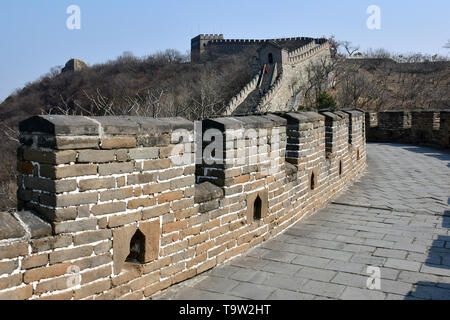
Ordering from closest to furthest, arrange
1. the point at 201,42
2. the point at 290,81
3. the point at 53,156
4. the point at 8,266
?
the point at 8,266 < the point at 53,156 < the point at 290,81 < the point at 201,42

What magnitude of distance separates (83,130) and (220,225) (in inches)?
64.5

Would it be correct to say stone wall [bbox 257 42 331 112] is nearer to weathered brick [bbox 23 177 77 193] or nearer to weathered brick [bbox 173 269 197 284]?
weathered brick [bbox 173 269 197 284]

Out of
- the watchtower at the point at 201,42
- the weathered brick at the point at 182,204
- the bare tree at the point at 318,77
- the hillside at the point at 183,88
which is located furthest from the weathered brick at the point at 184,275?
the watchtower at the point at 201,42

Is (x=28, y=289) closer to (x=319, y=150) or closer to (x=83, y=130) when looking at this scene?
(x=83, y=130)

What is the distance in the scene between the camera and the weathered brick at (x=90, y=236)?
8.49 feet

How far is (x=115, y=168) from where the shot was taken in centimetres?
279

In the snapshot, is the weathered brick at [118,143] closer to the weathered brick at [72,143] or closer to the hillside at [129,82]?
the weathered brick at [72,143]

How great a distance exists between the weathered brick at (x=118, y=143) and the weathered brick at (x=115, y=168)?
0.35 ft

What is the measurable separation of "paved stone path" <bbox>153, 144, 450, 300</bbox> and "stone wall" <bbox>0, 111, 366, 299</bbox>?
0.24 m

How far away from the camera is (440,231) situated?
4.88m

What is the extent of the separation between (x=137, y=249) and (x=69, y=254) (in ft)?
1.99

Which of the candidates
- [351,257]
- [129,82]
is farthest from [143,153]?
[129,82]

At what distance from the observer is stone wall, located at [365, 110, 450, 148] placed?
1296 centimetres

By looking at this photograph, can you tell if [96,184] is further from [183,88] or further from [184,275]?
[183,88]
